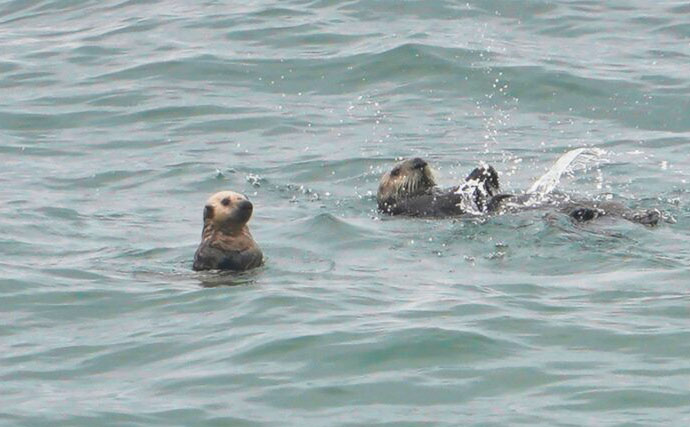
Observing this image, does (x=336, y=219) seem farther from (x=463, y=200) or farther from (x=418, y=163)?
(x=418, y=163)

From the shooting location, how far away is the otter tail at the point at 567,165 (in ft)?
39.6

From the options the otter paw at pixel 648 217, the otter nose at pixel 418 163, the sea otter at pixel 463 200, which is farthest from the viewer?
the otter nose at pixel 418 163

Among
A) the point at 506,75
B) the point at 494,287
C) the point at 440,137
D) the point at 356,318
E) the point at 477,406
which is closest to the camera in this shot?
the point at 477,406

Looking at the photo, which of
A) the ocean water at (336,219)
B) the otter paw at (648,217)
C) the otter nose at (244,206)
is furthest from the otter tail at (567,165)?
the otter nose at (244,206)

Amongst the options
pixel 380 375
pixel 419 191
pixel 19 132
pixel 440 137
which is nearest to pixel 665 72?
pixel 440 137

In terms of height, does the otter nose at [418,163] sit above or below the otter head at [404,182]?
above

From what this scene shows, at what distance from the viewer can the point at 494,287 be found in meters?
9.05

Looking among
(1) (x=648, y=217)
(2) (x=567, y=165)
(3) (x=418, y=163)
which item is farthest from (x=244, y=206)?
(2) (x=567, y=165)

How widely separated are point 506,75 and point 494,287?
6.72 metres

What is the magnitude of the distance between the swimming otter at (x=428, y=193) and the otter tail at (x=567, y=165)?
15.1 inches

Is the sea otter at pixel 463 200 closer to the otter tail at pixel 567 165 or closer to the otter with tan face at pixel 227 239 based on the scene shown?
the otter tail at pixel 567 165

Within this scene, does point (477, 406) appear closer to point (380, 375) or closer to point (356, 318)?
point (380, 375)

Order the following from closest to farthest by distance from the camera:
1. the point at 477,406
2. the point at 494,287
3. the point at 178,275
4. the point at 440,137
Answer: the point at 477,406 → the point at 494,287 → the point at 178,275 → the point at 440,137

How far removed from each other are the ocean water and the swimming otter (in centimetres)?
19
